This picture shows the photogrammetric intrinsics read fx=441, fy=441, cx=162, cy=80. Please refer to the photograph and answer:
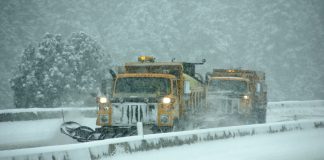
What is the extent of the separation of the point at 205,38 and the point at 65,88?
4686 centimetres

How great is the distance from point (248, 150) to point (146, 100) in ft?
13.2

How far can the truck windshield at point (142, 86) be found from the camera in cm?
1432

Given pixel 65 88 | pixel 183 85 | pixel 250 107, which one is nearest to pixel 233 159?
pixel 183 85

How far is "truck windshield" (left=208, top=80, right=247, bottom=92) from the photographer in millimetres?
20125

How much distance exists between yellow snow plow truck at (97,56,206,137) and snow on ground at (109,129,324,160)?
8.74 feet

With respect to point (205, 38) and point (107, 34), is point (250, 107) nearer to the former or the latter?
point (205, 38)

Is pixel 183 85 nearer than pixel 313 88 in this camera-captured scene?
Yes

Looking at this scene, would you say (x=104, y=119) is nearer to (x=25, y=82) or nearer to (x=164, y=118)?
(x=164, y=118)

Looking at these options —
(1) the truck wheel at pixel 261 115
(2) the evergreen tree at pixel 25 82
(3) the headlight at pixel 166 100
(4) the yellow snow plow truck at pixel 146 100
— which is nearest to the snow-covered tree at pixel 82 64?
(2) the evergreen tree at pixel 25 82

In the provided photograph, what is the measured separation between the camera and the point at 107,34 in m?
102

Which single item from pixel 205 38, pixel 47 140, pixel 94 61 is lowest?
pixel 47 140

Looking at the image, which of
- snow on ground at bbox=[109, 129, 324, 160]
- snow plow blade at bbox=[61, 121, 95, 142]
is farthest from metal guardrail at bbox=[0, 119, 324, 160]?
snow plow blade at bbox=[61, 121, 95, 142]

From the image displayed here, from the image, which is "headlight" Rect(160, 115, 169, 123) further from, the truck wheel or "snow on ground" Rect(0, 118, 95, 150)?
the truck wheel

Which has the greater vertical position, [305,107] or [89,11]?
[89,11]
